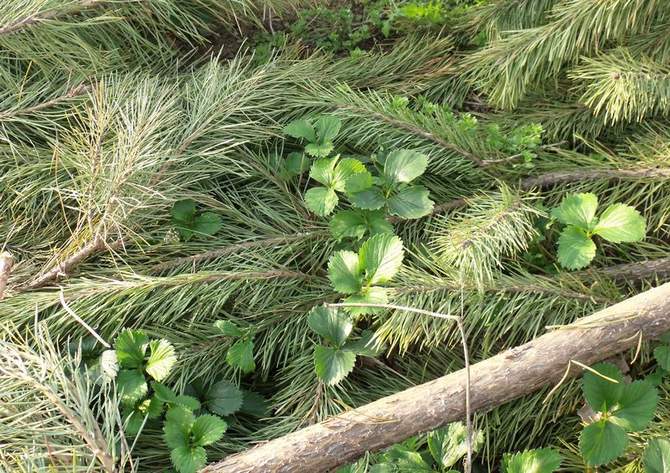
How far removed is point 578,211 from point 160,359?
81 cm

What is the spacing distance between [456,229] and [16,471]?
809mm

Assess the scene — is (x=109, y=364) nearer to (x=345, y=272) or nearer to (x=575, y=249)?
(x=345, y=272)

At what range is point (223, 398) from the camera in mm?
1215

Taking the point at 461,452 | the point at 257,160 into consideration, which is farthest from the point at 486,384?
the point at 257,160

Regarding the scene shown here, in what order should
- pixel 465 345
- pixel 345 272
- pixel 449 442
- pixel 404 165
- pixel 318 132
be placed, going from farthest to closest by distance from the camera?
pixel 318 132 → pixel 404 165 → pixel 345 272 → pixel 449 442 → pixel 465 345

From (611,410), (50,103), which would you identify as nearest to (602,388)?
(611,410)

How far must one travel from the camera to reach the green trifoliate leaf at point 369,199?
130cm

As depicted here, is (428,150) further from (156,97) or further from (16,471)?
(16,471)

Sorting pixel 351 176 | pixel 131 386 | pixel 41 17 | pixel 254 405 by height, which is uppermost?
pixel 41 17

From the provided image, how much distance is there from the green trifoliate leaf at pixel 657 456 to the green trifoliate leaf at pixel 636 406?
0.03 m

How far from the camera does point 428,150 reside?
4.50ft

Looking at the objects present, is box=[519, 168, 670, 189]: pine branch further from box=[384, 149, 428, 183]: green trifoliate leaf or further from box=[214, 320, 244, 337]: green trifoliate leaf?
box=[214, 320, 244, 337]: green trifoliate leaf

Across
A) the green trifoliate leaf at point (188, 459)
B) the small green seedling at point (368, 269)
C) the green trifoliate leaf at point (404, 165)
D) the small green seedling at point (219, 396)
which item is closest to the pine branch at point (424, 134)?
the green trifoliate leaf at point (404, 165)

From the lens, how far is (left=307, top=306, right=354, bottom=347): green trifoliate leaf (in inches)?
47.2
